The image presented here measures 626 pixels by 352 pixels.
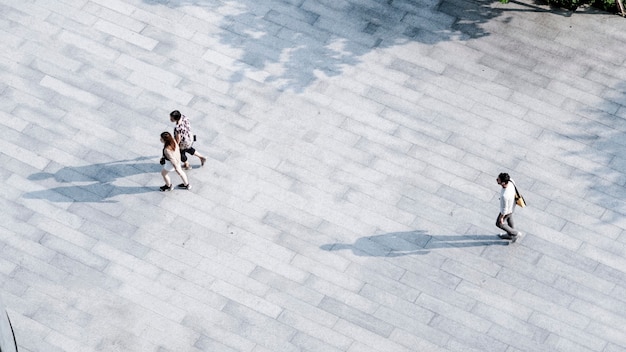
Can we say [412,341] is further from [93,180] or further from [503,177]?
[93,180]

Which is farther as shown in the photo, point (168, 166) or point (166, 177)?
point (166, 177)

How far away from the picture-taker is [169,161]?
16109mm

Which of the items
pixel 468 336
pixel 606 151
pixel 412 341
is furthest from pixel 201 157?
pixel 606 151

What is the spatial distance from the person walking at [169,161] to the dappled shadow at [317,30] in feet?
8.95

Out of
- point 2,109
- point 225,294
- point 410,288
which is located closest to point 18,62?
point 2,109

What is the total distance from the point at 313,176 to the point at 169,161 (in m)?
2.70

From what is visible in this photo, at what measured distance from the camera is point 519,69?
61.5 ft

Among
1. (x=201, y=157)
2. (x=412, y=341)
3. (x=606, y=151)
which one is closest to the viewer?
(x=412, y=341)

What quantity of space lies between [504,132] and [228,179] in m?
5.33

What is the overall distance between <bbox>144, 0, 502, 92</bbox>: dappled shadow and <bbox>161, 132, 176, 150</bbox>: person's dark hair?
294 cm

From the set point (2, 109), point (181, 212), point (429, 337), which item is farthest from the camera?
point (2, 109)

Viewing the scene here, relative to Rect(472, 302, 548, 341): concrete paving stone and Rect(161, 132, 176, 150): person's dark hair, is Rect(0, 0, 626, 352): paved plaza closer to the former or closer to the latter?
Rect(472, 302, 548, 341): concrete paving stone

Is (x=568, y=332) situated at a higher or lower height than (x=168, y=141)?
lower

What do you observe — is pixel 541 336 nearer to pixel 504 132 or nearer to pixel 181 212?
pixel 504 132
